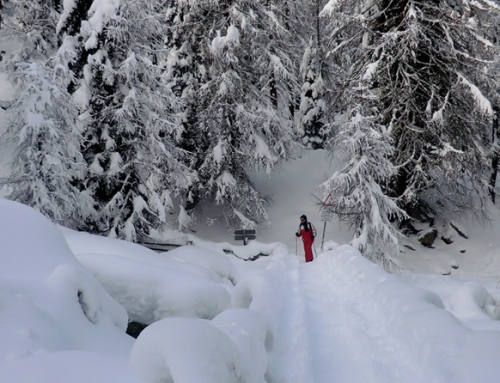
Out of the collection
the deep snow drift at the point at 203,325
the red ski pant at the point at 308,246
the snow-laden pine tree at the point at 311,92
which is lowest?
the red ski pant at the point at 308,246

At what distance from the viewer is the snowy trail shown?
4547 mm

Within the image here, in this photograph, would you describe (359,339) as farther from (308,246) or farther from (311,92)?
(311,92)

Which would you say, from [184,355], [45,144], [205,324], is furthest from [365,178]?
[184,355]

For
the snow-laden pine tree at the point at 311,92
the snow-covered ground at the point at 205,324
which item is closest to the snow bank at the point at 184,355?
the snow-covered ground at the point at 205,324

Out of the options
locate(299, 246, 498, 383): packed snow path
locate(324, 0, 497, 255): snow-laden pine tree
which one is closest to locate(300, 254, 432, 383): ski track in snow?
locate(299, 246, 498, 383): packed snow path

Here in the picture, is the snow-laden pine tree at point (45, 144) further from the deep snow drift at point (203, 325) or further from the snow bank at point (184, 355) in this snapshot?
the snow bank at point (184, 355)

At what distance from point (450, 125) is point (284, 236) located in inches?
372

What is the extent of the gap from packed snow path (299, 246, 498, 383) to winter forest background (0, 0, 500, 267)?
7.58 metres

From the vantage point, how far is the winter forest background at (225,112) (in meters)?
12.3

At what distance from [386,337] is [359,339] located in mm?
368

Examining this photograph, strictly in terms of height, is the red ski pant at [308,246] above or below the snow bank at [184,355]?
below

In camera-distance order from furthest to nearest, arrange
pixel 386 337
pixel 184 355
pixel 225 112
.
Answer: pixel 225 112
pixel 386 337
pixel 184 355

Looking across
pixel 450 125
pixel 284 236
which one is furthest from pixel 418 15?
pixel 284 236

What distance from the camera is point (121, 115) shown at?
42.1 ft
